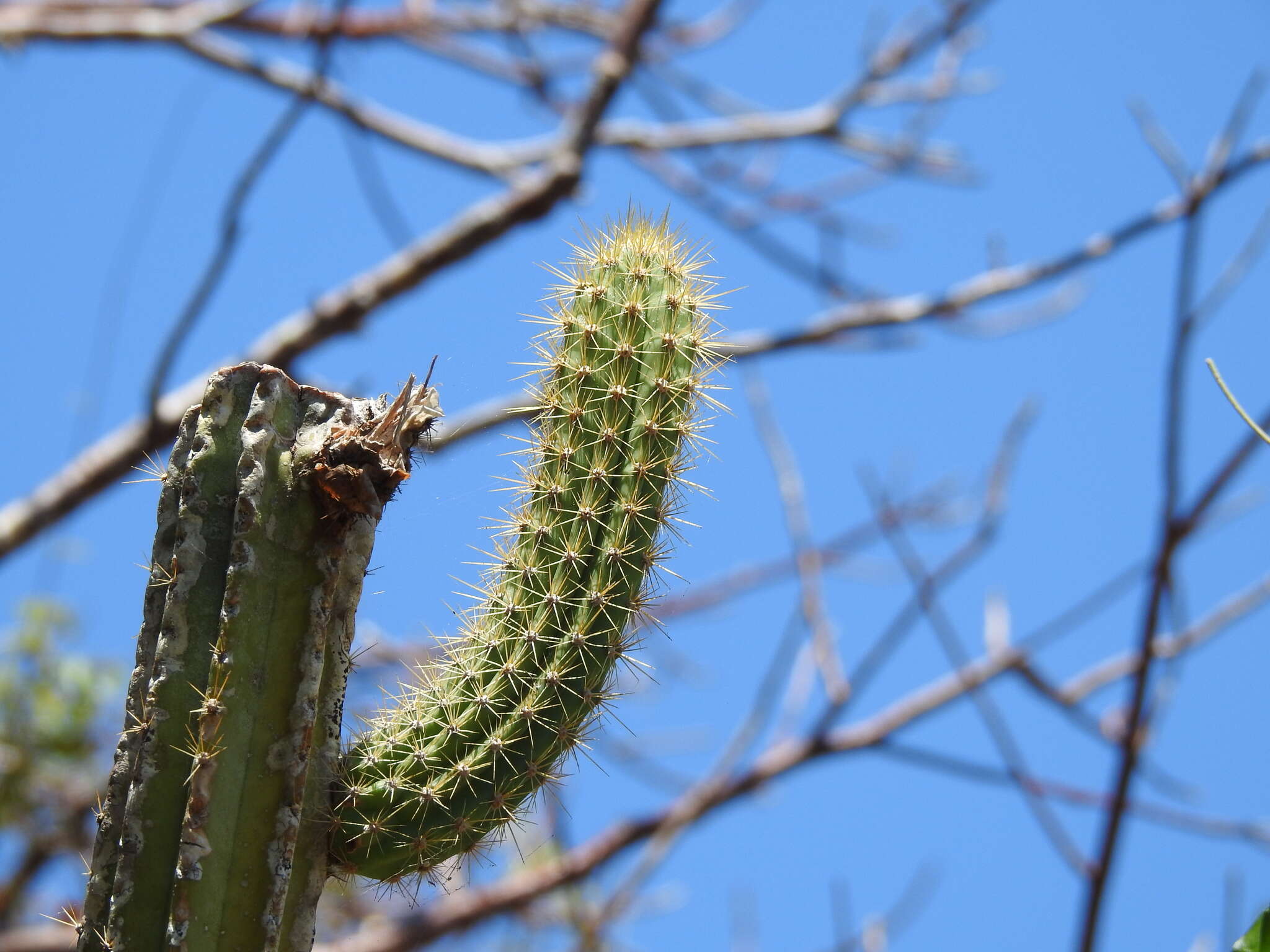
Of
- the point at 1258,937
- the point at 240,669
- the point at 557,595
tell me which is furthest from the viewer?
the point at 557,595

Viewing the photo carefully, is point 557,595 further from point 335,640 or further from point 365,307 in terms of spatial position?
point 365,307

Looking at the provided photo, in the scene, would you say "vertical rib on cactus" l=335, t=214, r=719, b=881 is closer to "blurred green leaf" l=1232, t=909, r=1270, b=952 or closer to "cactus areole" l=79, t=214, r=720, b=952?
"cactus areole" l=79, t=214, r=720, b=952

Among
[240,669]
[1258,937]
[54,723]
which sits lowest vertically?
[1258,937]

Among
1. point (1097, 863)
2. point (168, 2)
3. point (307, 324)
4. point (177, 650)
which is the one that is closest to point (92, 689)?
point (307, 324)

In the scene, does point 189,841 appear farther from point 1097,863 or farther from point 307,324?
point 307,324

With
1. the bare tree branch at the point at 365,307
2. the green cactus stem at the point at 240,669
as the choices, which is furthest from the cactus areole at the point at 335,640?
the bare tree branch at the point at 365,307

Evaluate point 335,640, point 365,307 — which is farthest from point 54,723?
point 335,640
